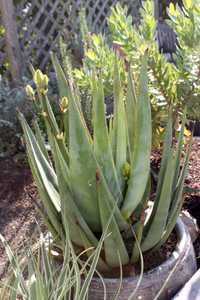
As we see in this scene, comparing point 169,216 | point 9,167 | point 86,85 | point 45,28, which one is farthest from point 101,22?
point 169,216

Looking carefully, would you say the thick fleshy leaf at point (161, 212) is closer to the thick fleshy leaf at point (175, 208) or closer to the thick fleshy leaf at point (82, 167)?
the thick fleshy leaf at point (175, 208)

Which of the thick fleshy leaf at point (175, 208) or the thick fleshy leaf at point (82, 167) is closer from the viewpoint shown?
the thick fleshy leaf at point (82, 167)

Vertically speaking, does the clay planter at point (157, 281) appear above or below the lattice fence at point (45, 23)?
below

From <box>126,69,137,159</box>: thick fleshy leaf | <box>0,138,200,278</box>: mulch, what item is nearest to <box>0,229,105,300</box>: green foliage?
<box>126,69,137,159</box>: thick fleshy leaf

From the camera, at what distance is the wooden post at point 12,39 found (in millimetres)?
4566

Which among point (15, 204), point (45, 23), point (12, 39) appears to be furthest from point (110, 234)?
point (45, 23)

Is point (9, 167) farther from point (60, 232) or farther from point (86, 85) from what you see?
point (60, 232)

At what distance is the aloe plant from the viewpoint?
68.4 inches

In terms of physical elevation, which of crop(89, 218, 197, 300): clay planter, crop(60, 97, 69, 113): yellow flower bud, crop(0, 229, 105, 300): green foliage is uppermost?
crop(60, 97, 69, 113): yellow flower bud

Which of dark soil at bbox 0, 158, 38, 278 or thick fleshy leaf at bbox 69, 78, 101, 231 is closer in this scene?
thick fleshy leaf at bbox 69, 78, 101, 231

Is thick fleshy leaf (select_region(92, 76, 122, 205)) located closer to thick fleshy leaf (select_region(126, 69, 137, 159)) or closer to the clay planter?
thick fleshy leaf (select_region(126, 69, 137, 159))

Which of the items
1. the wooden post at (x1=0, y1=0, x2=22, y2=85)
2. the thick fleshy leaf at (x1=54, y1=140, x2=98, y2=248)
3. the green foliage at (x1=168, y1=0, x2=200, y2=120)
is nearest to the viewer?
the thick fleshy leaf at (x1=54, y1=140, x2=98, y2=248)

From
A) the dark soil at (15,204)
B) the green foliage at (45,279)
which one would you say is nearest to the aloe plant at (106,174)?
the green foliage at (45,279)

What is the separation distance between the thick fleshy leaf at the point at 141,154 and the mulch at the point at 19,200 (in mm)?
758
